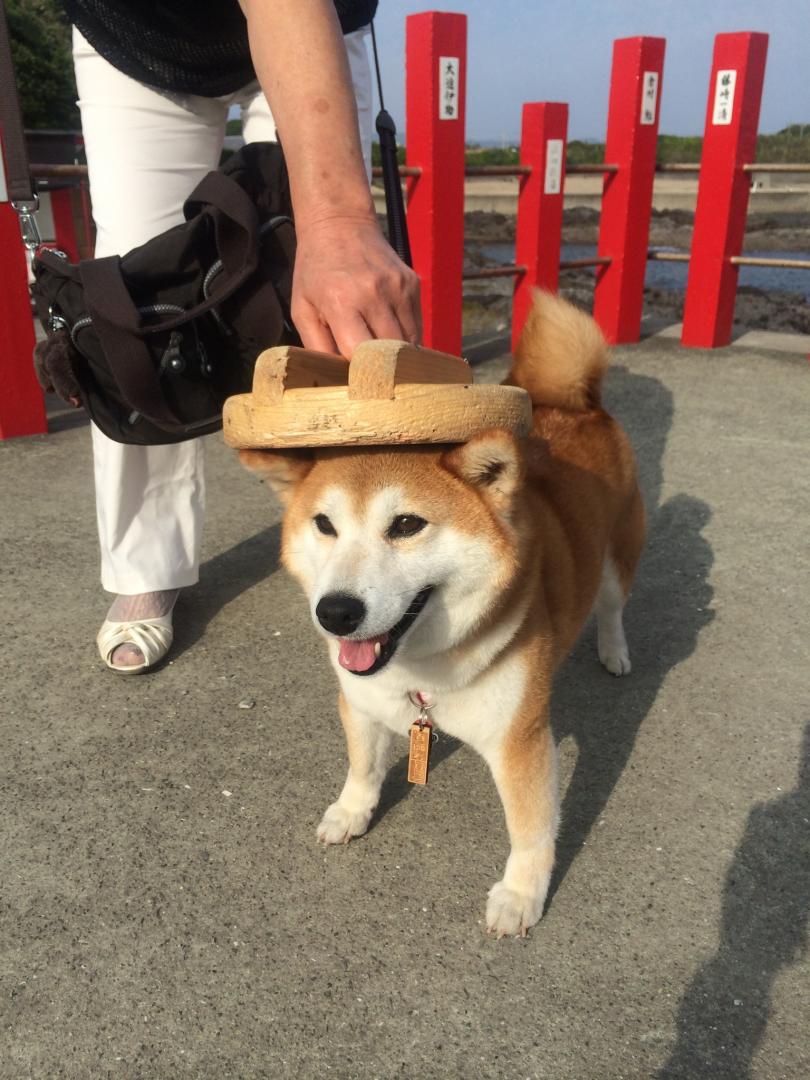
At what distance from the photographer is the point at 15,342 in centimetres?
398

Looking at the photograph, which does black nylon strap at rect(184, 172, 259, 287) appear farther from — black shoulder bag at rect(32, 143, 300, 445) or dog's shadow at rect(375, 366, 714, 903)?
dog's shadow at rect(375, 366, 714, 903)

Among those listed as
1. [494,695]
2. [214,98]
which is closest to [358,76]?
[214,98]

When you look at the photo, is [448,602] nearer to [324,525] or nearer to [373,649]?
[373,649]

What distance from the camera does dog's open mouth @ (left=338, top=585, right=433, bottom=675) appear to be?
1526 mm

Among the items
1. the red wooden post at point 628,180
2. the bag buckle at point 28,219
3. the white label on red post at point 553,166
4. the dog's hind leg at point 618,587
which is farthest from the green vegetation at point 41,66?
the dog's hind leg at point 618,587

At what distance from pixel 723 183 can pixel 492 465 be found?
504 cm

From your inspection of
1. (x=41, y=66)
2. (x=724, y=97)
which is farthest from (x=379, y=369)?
(x=41, y=66)

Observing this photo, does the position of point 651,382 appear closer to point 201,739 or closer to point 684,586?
point 684,586

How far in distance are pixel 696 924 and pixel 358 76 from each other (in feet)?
7.16

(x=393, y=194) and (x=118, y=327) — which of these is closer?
(x=118, y=327)

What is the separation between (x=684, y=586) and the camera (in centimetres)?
300

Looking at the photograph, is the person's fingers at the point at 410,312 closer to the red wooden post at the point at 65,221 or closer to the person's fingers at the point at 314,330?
the person's fingers at the point at 314,330

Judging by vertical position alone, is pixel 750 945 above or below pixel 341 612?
below

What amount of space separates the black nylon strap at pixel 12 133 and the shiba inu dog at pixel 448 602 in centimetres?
98
